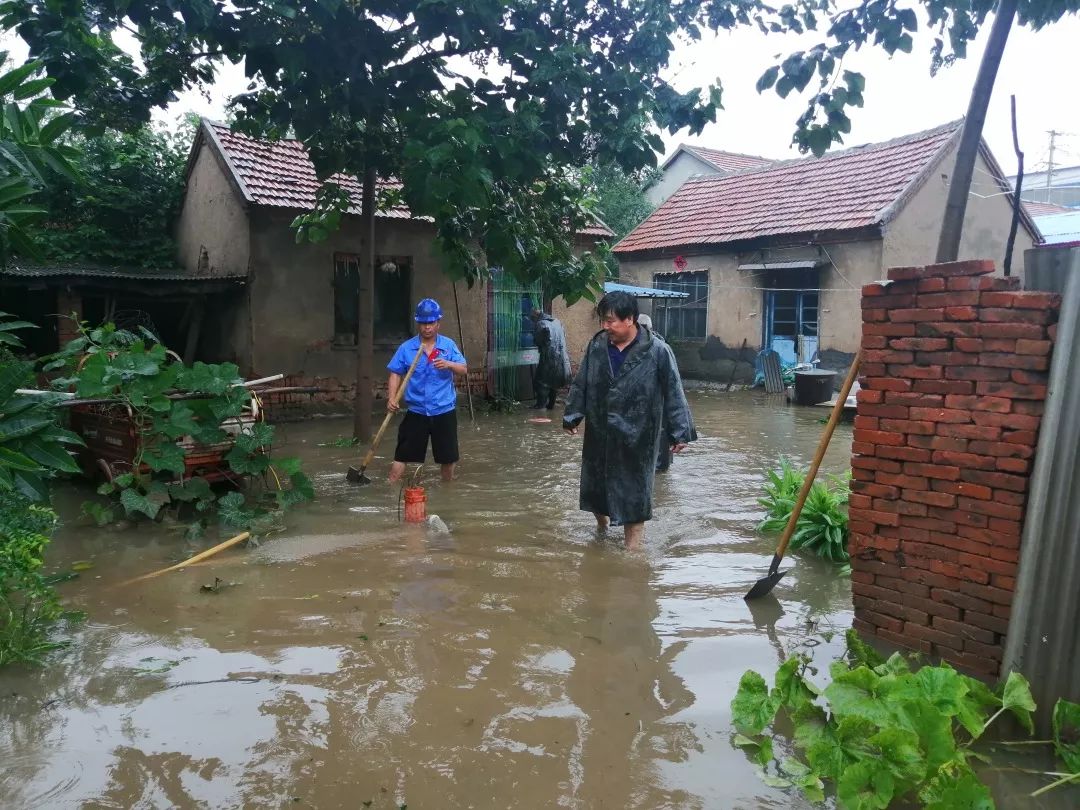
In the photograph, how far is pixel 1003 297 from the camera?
322 centimetres

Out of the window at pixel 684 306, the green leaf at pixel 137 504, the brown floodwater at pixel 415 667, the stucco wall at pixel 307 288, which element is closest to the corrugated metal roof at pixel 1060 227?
the window at pixel 684 306

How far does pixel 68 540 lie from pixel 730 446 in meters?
7.04

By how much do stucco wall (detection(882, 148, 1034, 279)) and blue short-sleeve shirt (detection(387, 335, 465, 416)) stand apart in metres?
10.2

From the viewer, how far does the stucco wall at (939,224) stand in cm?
1552

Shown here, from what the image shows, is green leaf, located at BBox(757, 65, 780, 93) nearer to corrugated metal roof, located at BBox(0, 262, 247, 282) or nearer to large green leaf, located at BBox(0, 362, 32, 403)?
large green leaf, located at BBox(0, 362, 32, 403)

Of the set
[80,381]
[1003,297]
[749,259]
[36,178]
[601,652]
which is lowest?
[601,652]

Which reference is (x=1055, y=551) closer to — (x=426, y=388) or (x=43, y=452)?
(x=43, y=452)

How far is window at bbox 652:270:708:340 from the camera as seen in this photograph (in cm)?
1891

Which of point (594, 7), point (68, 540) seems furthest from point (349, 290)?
point (68, 540)

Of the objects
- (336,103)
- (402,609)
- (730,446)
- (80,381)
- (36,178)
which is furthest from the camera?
(730,446)

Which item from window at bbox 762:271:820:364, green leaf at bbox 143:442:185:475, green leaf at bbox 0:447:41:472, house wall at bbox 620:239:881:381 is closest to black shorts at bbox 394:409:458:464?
green leaf at bbox 143:442:185:475

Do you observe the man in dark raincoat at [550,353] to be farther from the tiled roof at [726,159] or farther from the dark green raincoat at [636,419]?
the tiled roof at [726,159]

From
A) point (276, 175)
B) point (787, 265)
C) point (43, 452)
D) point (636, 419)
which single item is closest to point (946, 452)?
point (636, 419)

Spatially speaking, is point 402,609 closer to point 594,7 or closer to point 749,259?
point 594,7
